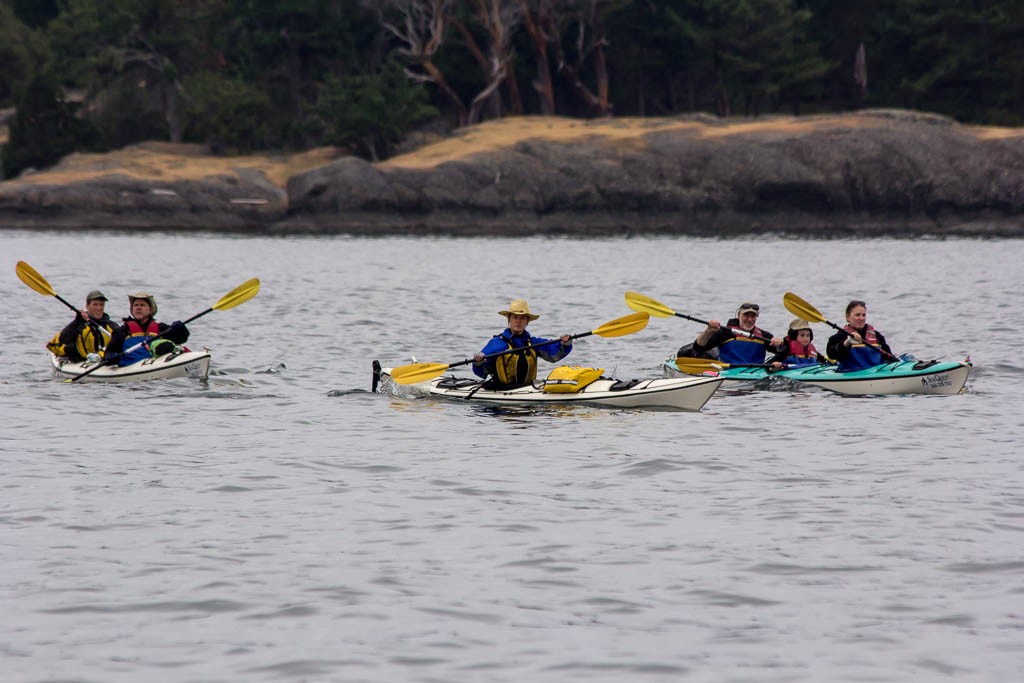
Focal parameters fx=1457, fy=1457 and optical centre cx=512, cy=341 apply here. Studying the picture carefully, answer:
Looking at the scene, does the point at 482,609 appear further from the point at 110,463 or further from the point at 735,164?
the point at 735,164

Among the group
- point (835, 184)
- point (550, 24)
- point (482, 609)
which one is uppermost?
point (550, 24)

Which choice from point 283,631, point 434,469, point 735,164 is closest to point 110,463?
point 434,469

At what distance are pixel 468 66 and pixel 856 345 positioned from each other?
45558mm

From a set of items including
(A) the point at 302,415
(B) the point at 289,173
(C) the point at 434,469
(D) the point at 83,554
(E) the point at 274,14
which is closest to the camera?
(D) the point at 83,554

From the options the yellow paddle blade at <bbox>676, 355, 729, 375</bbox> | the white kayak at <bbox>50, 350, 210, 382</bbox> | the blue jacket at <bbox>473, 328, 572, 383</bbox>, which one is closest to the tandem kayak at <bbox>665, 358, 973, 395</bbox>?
the yellow paddle blade at <bbox>676, 355, 729, 375</bbox>

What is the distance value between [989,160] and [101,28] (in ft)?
118

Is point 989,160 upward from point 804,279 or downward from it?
upward

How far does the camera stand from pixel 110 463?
485 inches

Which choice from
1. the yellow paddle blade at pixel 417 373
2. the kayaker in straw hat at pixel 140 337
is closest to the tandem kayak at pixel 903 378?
the yellow paddle blade at pixel 417 373

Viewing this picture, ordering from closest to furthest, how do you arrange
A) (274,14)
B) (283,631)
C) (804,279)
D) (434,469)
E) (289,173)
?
(283,631)
(434,469)
(804,279)
(289,173)
(274,14)

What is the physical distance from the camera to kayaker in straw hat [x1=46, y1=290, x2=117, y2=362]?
57.4 ft

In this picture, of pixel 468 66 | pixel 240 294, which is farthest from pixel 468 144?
pixel 240 294

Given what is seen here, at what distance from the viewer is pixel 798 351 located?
693 inches

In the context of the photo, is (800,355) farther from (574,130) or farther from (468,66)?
(468,66)
